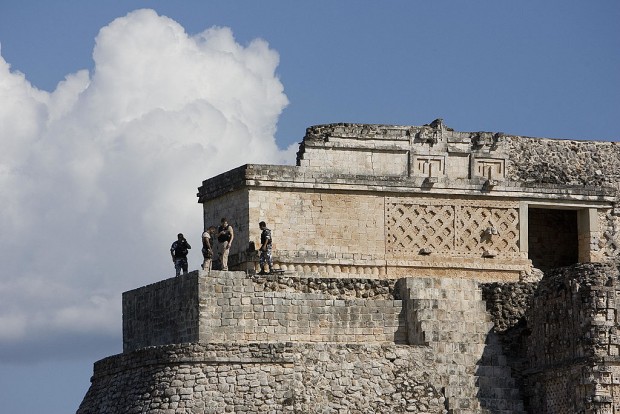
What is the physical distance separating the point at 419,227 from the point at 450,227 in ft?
2.23

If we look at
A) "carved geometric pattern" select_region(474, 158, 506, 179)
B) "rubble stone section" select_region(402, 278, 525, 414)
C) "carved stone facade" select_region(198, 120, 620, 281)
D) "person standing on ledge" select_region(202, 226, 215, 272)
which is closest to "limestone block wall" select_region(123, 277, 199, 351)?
"person standing on ledge" select_region(202, 226, 215, 272)

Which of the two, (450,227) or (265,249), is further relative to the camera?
(450,227)

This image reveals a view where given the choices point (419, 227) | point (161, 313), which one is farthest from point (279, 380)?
point (419, 227)

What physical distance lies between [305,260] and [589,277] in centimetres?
568

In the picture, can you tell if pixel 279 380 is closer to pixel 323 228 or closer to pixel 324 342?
pixel 324 342

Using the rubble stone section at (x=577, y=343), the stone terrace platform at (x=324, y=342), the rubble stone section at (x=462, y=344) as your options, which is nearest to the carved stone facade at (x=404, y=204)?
the stone terrace platform at (x=324, y=342)

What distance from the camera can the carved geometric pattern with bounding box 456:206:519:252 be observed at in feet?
125

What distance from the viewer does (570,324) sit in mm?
34688

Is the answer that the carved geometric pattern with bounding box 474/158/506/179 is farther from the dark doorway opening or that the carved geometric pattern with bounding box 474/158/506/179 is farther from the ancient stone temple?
the dark doorway opening

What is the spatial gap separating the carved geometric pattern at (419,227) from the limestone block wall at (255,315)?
232 centimetres

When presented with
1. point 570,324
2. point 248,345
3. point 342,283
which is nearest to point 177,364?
point 248,345

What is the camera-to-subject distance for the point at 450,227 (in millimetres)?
38188

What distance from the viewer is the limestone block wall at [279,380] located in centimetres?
3353

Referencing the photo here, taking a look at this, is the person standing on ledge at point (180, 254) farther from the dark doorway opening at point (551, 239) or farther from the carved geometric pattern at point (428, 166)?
the dark doorway opening at point (551, 239)
